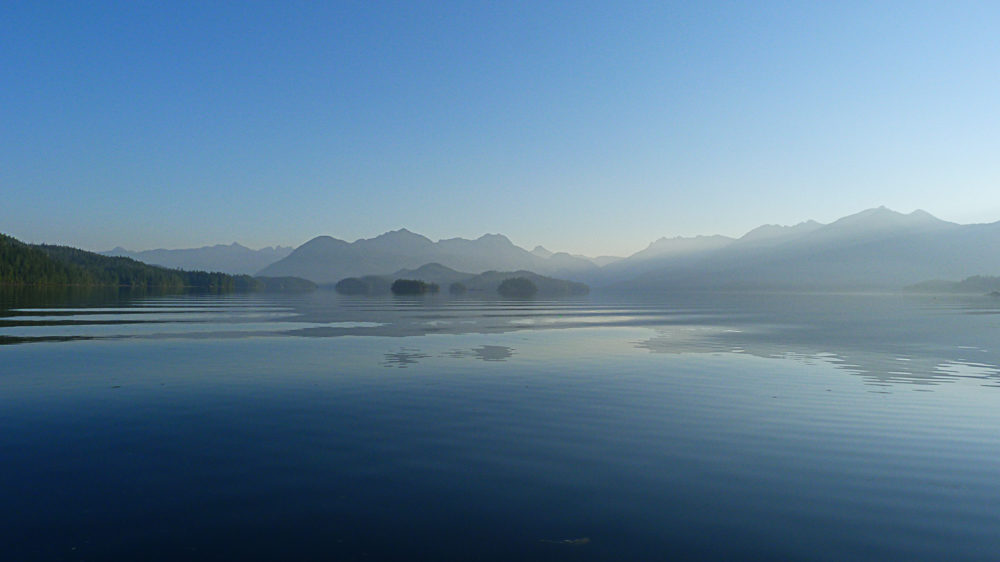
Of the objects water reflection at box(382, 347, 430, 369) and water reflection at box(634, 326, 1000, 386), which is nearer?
water reflection at box(634, 326, 1000, 386)

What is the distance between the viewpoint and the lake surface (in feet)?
31.7

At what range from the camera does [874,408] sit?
21031 mm

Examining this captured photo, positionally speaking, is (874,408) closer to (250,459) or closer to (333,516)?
(333,516)

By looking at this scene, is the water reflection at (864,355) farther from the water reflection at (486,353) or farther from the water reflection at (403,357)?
the water reflection at (403,357)

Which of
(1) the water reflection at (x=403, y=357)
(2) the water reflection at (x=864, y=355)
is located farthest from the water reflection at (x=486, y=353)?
(2) the water reflection at (x=864, y=355)

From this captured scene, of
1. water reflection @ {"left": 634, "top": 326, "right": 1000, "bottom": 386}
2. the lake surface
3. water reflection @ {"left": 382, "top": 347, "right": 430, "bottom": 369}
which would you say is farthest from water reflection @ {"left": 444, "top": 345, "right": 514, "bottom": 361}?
water reflection @ {"left": 634, "top": 326, "right": 1000, "bottom": 386}

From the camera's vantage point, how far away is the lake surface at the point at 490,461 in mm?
9664

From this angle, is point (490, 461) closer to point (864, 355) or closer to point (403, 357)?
point (403, 357)

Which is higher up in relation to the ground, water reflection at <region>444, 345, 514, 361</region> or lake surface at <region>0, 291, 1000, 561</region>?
water reflection at <region>444, 345, 514, 361</region>

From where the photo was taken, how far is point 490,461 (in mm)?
14188

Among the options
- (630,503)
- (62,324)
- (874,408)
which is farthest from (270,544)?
(62,324)

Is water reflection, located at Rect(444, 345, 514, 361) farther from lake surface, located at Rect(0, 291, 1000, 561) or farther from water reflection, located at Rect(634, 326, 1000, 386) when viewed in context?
water reflection, located at Rect(634, 326, 1000, 386)

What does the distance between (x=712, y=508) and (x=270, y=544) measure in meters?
8.38

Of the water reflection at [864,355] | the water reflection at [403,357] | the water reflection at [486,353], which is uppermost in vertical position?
the water reflection at [403,357]
